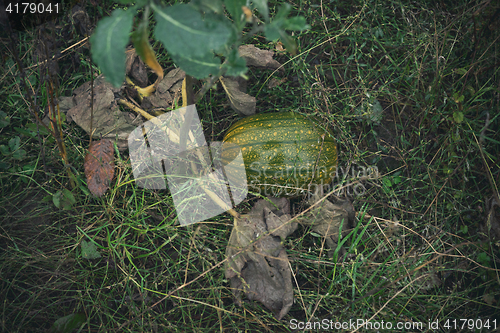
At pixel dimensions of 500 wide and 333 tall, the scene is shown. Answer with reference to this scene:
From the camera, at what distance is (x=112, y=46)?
1.28 m

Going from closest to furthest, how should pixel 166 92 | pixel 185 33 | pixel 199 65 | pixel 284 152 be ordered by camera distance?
pixel 185 33 → pixel 199 65 → pixel 284 152 → pixel 166 92

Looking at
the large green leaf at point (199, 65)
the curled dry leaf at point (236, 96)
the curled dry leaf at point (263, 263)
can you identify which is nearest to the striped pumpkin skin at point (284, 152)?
the curled dry leaf at point (236, 96)

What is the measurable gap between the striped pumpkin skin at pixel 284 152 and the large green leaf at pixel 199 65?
0.97 m

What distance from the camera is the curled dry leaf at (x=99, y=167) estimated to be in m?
2.54

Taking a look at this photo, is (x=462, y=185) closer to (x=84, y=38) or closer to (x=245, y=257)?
(x=245, y=257)

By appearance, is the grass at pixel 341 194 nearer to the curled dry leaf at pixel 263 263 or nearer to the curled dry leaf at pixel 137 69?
the curled dry leaf at pixel 263 263

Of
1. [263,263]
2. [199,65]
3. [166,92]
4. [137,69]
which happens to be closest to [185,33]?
[199,65]

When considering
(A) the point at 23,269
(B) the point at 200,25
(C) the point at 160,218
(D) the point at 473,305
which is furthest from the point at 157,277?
(D) the point at 473,305

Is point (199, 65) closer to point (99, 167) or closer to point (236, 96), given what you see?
point (236, 96)

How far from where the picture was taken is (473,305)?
255cm

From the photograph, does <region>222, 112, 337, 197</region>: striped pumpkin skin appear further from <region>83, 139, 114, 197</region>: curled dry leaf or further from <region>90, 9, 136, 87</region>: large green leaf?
<region>90, 9, 136, 87</region>: large green leaf

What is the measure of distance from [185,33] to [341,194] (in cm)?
182

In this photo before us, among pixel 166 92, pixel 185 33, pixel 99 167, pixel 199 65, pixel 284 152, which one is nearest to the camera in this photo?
pixel 185 33

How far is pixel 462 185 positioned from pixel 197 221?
82.1 inches
